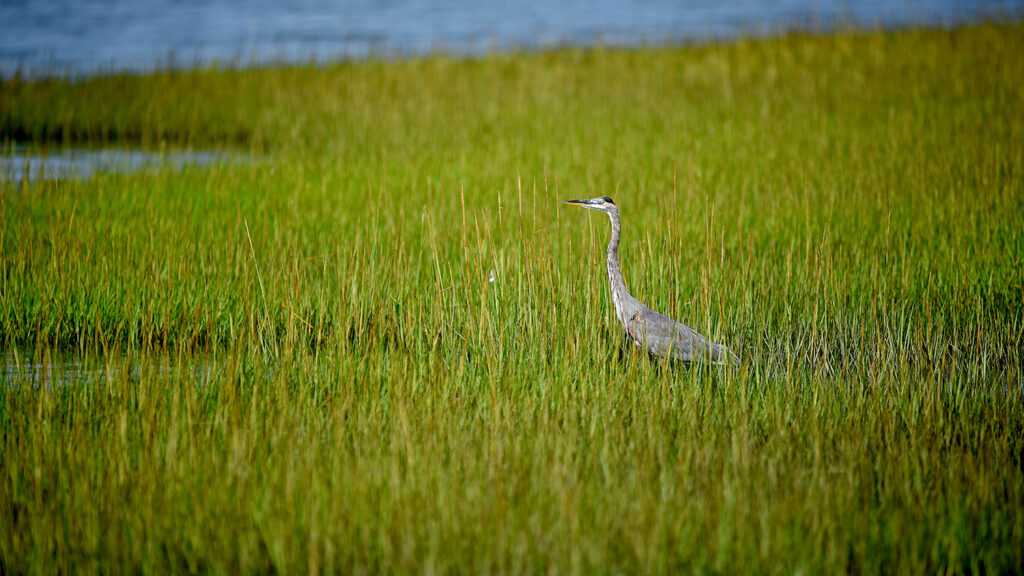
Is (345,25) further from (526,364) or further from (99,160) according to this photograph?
(526,364)

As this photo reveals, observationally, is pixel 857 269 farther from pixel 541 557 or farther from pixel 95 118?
pixel 95 118

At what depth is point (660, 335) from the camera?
16.7 feet

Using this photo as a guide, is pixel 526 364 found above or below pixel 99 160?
below

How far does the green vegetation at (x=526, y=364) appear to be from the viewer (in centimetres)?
339

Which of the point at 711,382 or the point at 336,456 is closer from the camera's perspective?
the point at 336,456

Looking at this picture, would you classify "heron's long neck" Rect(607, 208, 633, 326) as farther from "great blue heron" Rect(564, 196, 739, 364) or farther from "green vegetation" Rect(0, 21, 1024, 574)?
"green vegetation" Rect(0, 21, 1024, 574)

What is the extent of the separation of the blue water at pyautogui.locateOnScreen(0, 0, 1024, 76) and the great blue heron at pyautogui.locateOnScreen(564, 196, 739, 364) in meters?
12.8

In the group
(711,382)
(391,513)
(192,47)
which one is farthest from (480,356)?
(192,47)

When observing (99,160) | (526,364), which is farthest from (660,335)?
(99,160)

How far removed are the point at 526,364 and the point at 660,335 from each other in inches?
30.6

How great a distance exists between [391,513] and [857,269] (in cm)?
450

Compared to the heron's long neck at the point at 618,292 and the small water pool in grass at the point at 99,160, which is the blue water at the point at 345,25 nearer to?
the small water pool in grass at the point at 99,160

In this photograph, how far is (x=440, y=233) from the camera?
7.61m

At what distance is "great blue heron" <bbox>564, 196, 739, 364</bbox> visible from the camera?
5027mm
